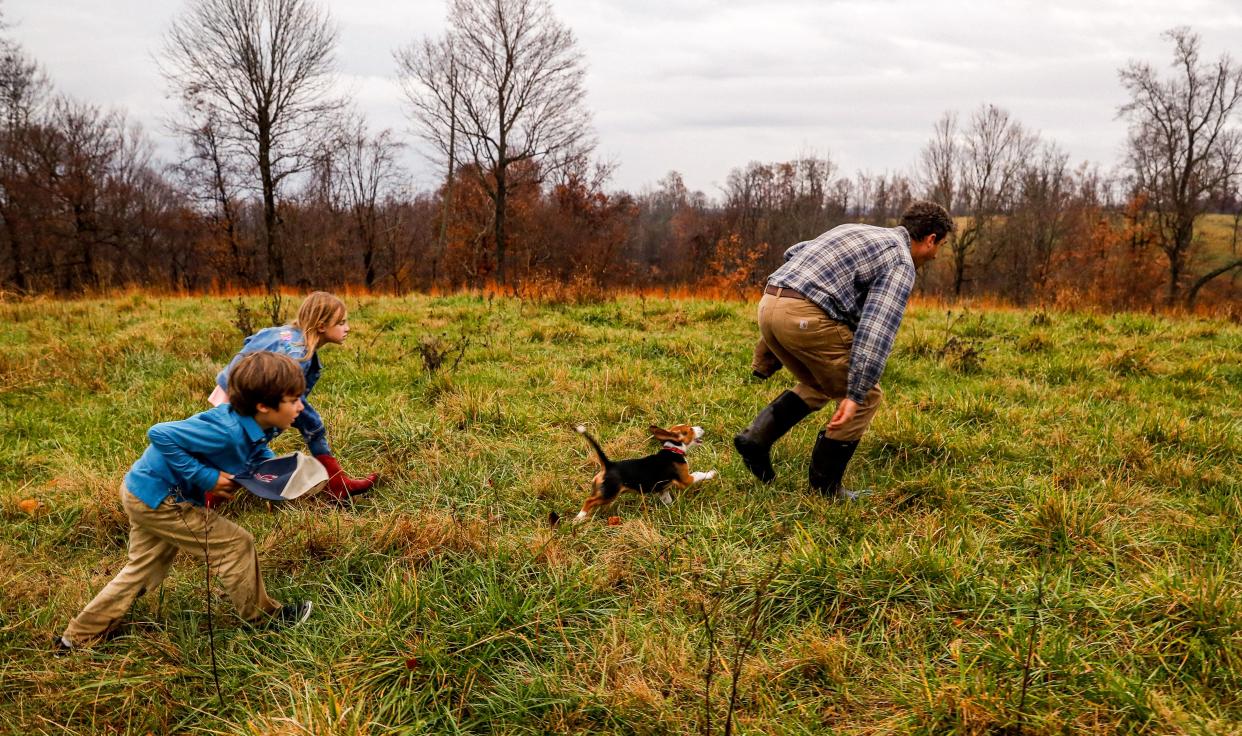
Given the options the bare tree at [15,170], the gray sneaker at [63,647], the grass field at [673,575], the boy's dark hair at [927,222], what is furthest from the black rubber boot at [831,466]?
the bare tree at [15,170]

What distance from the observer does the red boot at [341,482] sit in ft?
12.9

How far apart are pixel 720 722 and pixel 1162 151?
39.4m

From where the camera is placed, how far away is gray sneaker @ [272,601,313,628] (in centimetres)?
268

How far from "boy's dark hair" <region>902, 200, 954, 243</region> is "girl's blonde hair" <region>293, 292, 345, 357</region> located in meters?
3.42

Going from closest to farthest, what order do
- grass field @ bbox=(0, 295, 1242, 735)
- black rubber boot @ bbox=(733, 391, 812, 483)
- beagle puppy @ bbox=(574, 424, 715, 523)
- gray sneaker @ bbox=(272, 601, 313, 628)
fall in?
grass field @ bbox=(0, 295, 1242, 735)
gray sneaker @ bbox=(272, 601, 313, 628)
beagle puppy @ bbox=(574, 424, 715, 523)
black rubber boot @ bbox=(733, 391, 812, 483)

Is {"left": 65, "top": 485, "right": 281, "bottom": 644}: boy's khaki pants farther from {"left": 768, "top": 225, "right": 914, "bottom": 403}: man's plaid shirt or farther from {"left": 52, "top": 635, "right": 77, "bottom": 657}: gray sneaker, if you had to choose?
{"left": 768, "top": 225, "right": 914, "bottom": 403}: man's plaid shirt

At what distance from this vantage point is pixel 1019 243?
3847 centimetres

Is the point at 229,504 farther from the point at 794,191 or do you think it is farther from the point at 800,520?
the point at 794,191

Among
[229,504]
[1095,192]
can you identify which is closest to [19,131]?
[229,504]

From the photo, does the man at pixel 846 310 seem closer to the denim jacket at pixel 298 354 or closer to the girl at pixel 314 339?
the girl at pixel 314 339

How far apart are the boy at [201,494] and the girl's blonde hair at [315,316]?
1184mm

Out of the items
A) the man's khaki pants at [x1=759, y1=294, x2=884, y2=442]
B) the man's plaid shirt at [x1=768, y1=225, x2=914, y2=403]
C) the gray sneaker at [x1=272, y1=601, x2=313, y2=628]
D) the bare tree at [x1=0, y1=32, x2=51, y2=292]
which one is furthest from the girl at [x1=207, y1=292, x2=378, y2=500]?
the bare tree at [x1=0, y1=32, x2=51, y2=292]

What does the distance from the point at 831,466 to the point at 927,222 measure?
1.51 m

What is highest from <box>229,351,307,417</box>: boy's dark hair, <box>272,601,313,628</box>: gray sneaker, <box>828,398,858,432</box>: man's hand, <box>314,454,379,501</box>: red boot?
<box>229,351,307,417</box>: boy's dark hair
